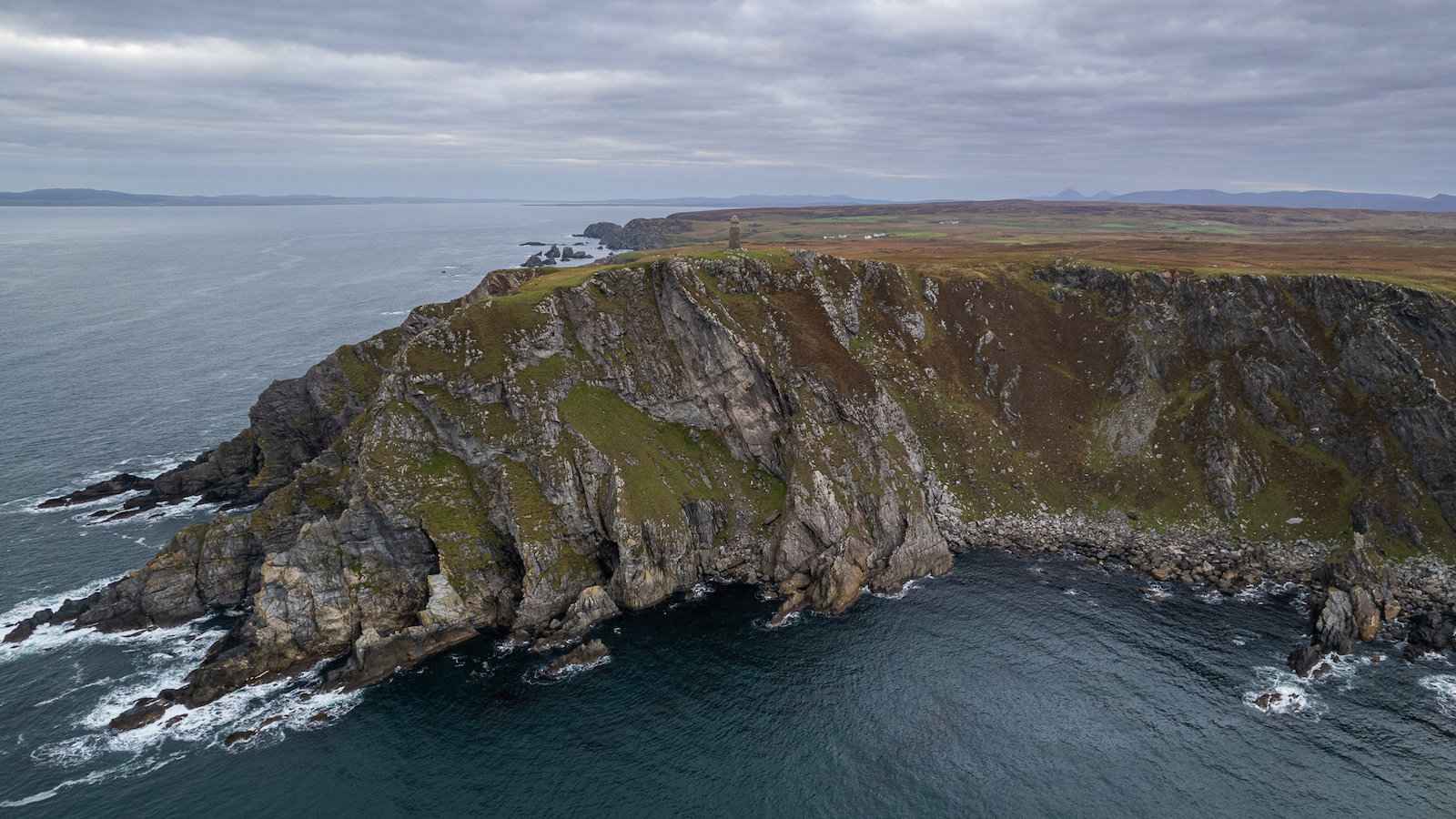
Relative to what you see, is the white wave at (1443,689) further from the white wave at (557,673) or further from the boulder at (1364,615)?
the white wave at (557,673)

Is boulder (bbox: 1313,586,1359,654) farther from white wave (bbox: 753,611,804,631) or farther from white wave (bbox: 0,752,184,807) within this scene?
white wave (bbox: 0,752,184,807)

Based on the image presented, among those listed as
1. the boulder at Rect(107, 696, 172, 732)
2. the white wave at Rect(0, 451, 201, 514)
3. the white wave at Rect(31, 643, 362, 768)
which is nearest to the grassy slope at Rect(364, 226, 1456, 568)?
the white wave at Rect(31, 643, 362, 768)

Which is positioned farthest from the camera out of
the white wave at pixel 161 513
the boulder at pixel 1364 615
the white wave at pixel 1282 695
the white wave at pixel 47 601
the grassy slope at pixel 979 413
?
the white wave at pixel 161 513

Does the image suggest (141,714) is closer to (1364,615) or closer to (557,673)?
(557,673)

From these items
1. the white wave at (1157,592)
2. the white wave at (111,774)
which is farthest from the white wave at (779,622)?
the white wave at (111,774)

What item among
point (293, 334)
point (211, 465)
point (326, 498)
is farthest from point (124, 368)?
point (326, 498)

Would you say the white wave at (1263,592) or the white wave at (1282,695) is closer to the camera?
the white wave at (1282,695)

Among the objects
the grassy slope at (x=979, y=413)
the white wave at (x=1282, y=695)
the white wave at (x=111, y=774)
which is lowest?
the white wave at (x=111, y=774)
